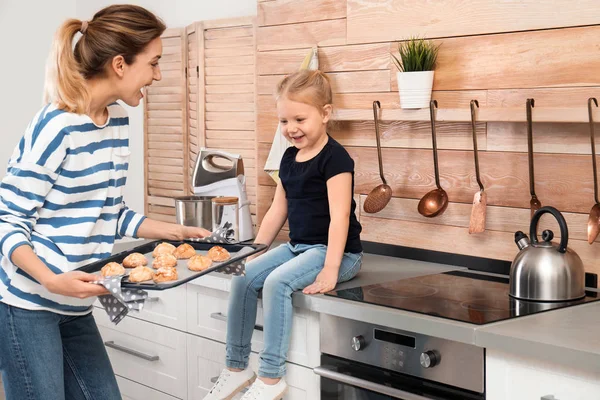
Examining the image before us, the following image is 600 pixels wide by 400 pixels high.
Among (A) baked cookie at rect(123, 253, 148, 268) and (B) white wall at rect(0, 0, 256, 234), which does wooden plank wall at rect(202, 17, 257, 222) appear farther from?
(A) baked cookie at rect(123, 253, 148, 268)

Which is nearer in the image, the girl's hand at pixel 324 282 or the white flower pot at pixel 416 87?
the girl's hand at pixel 324 282

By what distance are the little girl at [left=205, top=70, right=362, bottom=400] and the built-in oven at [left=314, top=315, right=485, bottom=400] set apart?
130 mm

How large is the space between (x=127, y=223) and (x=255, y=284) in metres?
0.44

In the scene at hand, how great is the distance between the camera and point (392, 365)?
1.98 m

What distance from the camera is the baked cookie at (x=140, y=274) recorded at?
175 cm

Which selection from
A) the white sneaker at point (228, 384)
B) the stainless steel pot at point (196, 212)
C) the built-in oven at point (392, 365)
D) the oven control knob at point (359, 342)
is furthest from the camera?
the stainless steel pot at point (196, 212)

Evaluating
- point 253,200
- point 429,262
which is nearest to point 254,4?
point 253,200

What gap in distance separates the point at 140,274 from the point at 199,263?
0.19 m

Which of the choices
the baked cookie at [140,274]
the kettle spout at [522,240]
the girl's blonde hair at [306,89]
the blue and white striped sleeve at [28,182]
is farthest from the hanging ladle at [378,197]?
the blue and white striped sleeve at [28,182]

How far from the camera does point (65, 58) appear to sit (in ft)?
5.80

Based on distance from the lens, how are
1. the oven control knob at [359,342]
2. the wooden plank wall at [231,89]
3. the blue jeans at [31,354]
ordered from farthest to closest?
the wooden plank wall at [231,89] < the oven control knob at [359,342] < the blue jeans at [31,354]

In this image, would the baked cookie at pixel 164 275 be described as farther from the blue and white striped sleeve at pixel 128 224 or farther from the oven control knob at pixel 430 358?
the oven control knob at pixel 430 358

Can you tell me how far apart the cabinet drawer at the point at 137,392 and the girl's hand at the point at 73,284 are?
3.70 ft

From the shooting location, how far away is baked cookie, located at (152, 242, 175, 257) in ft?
6.65
